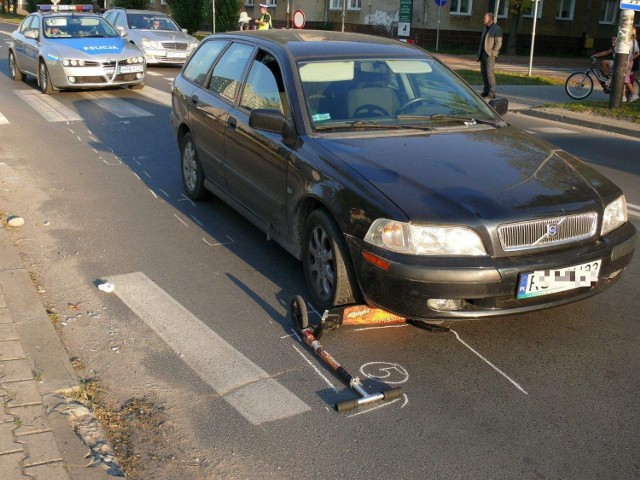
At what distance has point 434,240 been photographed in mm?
4316

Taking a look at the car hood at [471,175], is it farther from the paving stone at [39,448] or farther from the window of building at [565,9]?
the window of building at [565,9]

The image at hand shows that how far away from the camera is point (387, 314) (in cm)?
492

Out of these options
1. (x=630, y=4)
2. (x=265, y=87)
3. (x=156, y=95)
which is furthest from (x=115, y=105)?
(x=630, y=4)

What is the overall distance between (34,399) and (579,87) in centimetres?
1637

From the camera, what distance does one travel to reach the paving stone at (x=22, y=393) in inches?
155

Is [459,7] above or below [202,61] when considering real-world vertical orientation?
above

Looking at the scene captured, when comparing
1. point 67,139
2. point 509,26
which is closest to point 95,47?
point 67,139

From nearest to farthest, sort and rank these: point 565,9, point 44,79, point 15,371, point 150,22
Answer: point 15,371
point 44,79
point 150,22
point 565,9

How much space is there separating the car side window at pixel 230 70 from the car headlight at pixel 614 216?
10.3 ft

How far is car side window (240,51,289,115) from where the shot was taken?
578cm

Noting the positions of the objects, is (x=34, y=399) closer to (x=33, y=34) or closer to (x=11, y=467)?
(x=11, y=467)

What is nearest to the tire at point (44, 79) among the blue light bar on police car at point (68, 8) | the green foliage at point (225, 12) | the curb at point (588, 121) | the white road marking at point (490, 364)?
the blue light bar on police car at point (68, 8)

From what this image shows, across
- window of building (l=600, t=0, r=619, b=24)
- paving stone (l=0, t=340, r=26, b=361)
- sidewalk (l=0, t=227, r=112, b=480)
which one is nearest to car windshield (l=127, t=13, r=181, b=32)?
sidewalk (l=0, t=227, r=112, b=480)

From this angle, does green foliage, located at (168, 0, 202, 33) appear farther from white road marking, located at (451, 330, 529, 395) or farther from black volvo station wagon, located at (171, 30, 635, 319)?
white road marking, located at (451, 330, 529, 395)
